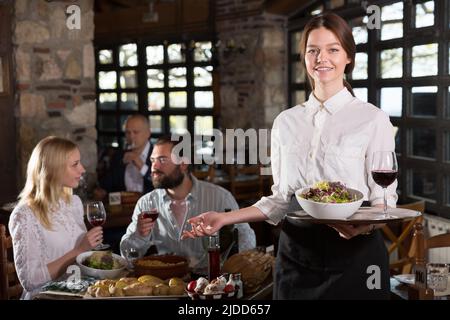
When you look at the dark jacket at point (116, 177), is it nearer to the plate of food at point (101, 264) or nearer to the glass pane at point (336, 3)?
the glass pane at point (336, 3)

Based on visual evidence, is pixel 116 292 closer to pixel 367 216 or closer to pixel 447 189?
pixel 367 216

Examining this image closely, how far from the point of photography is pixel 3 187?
4.92m

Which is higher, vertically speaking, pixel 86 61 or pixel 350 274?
pixel 86 61

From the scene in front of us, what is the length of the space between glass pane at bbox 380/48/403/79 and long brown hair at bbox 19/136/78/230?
2.87 metres

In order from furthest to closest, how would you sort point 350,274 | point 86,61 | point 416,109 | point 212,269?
point 86,61
point 416,109
point 212,269
point 350,274

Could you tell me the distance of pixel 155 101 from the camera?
26.7ft

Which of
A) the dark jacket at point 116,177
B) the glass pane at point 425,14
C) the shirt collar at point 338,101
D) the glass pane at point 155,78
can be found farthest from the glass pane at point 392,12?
the glass pane at point 155,78

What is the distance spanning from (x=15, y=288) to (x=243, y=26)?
4766mm

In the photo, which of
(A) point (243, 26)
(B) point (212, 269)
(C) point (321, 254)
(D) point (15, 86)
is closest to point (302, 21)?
(A) point (243, 26)

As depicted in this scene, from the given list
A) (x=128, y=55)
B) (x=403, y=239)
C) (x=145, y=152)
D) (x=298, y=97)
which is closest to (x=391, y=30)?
(x=403, y=239)

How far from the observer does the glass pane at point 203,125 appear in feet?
25.2

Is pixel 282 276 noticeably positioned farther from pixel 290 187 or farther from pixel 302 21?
pixel 302 21

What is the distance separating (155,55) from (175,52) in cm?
33

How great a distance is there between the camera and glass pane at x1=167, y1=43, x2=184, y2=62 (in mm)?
7809
